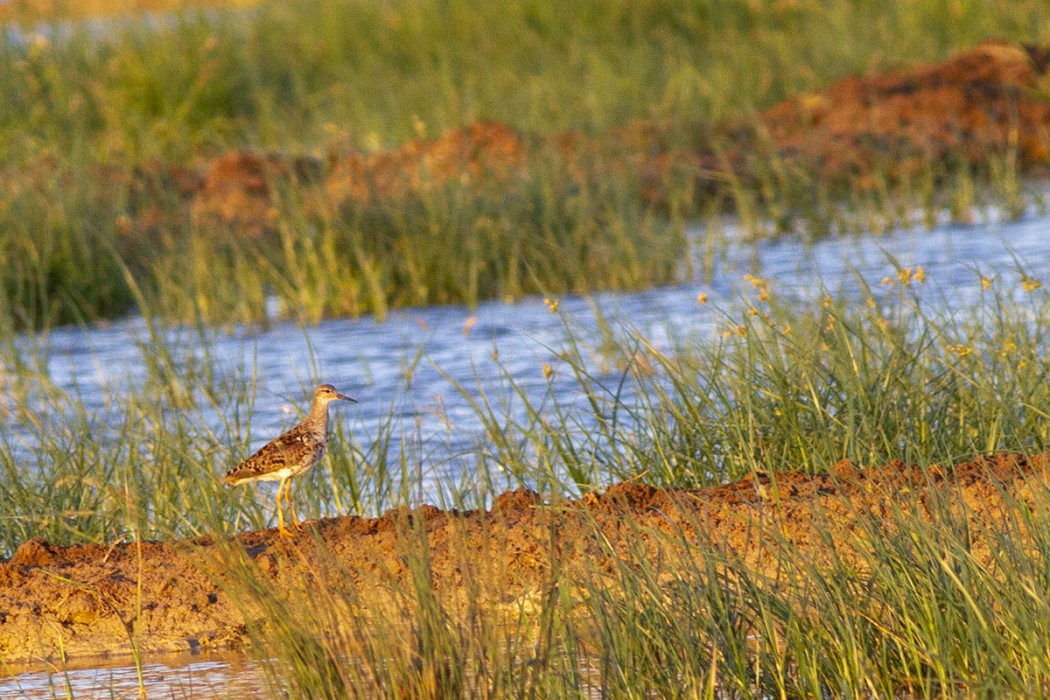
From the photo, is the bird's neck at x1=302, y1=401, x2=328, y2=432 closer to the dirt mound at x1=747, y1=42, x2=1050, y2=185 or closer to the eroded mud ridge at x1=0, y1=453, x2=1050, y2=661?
the eroded mud ridge at x1=0, y1=453, x2=1050, y2=661

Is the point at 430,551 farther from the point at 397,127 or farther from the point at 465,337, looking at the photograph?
the point at 397,127

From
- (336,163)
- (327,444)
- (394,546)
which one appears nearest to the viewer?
(394,546)

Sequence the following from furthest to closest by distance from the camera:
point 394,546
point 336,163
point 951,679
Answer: point 336,163
point 394,546
point 951,679

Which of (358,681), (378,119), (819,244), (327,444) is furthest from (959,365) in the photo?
(378,119)

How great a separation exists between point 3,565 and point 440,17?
564 inches

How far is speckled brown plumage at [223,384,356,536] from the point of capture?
500 centimetres

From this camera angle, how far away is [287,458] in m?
4.95

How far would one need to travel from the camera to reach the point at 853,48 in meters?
16.3

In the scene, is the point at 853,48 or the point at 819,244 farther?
the point at 853,48

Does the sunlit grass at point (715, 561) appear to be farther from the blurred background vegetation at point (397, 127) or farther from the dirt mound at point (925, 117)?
the dirt mound at point (925, 117)

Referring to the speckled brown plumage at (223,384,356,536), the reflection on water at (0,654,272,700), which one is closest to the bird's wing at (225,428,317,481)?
the speckled brown plumage at (223,384,356,536)

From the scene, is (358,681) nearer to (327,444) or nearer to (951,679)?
(951,679)

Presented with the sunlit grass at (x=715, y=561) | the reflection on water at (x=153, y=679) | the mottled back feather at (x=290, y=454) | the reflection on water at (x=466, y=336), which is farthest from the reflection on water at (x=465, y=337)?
the reflection on water at (x=153, y=679)

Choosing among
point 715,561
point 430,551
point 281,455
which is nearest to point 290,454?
point 281,455
